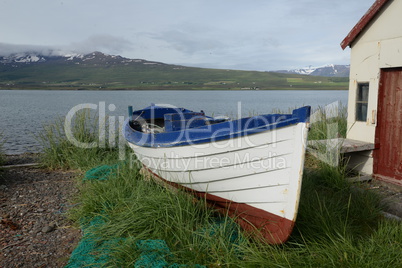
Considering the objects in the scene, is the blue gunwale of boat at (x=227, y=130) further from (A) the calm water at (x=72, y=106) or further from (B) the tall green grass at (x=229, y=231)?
(A) the calm water at (x=72, y=106)

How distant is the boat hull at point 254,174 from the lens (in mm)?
4043

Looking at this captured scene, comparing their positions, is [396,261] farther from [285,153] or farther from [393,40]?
[393,40]

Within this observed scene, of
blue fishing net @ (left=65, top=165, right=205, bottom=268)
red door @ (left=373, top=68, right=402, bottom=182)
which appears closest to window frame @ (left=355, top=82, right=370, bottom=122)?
red door @ (left=373, top=68, right=402, bottom=182)

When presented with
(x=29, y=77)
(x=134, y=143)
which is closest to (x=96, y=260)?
(x=134, y=143)

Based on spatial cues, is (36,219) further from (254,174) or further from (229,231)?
(254,174)

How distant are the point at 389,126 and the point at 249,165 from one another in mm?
4201

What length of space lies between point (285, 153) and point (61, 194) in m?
4.98

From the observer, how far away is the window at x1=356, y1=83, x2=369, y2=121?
7.47 m

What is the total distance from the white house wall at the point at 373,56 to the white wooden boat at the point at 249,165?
3817mm

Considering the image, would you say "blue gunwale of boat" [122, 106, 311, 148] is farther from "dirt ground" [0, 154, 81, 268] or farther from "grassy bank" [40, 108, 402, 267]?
"dirt ground" [0, 154, 81, 268]

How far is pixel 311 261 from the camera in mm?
3662

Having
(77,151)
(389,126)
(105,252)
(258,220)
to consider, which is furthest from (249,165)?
(77,151)

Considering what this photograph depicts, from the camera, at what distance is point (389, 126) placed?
6980 millimetres

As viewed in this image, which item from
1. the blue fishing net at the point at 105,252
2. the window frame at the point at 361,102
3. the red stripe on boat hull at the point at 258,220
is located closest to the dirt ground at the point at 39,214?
the blue fishing net at the point at 105,252
